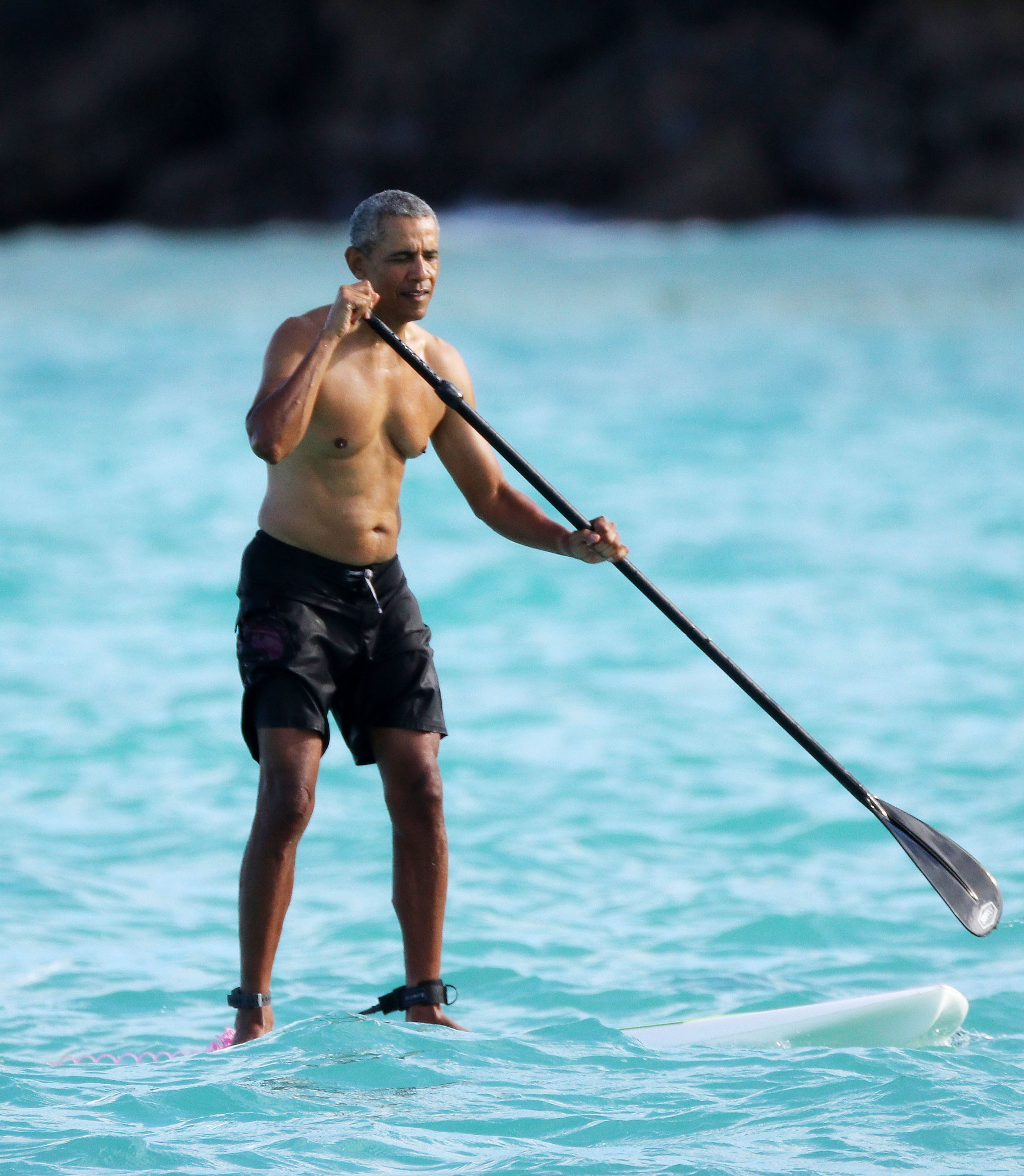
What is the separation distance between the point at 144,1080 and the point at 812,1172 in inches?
55.1

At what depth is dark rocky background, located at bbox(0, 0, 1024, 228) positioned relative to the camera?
26375 millimetres

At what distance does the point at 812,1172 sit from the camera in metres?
3.07

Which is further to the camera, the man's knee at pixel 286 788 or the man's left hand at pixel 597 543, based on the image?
the man's left hand at pixel 597 543

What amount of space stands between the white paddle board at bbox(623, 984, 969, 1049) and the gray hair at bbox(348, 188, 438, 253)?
1.87 metres

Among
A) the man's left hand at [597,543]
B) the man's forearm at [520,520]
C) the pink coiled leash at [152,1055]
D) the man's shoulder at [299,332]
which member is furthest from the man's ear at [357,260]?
the pink coiled leash at [152,1055]

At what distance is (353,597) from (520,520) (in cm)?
45

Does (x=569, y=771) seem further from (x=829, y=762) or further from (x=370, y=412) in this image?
(x=370, y=412)

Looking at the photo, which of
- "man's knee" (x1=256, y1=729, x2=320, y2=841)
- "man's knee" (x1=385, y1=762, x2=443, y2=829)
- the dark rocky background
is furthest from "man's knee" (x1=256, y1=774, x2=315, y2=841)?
the dark rocky background

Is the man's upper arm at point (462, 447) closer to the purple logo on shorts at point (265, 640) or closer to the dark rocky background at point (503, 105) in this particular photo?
the purple logo on shorts at point (265, 640)

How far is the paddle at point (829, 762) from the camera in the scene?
3.60 metres

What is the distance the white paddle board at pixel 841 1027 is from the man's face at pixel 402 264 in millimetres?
1720

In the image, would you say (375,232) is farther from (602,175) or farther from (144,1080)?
(602,175)

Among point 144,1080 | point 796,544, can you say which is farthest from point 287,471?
point 796,544

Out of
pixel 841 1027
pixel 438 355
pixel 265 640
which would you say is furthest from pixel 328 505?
pixel 841 1027
